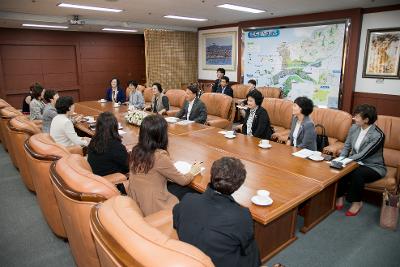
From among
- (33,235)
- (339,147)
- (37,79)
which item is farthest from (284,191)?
(37,79)

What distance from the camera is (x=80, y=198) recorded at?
1.45 m

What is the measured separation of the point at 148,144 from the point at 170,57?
724cm

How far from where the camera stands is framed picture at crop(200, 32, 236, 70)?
8.28 meters

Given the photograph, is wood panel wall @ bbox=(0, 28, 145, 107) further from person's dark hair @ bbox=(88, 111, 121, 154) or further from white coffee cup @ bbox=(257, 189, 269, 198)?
white coffee cup @ bbox=(257, 189, 269, 198)

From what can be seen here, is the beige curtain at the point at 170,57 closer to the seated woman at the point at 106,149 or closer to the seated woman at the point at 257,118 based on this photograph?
the seated woman at the point at 257,118

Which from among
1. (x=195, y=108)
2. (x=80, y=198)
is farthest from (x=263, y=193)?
(x=195, y=108)

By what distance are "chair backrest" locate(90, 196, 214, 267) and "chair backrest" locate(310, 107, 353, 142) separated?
367 cm

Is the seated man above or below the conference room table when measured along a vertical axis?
above

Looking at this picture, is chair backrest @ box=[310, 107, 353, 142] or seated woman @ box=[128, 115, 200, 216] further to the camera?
chair backrest @ box=[310, 107, 353, 142]

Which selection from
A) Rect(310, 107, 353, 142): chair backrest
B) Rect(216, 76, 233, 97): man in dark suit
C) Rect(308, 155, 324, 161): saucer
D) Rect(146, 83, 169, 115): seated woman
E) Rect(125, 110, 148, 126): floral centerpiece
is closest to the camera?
Rect(308, 155, 324, 161): saucer

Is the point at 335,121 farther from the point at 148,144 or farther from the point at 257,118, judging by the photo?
the point at 148,144

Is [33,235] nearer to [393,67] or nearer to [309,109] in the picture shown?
[309,109]

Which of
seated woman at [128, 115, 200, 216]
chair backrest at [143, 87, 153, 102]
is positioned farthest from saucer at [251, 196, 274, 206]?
chair backrest at [143, 87, 153, 102]

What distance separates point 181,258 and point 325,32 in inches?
254
